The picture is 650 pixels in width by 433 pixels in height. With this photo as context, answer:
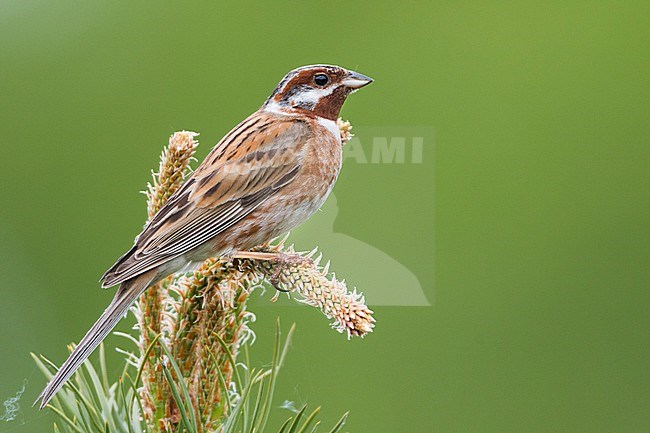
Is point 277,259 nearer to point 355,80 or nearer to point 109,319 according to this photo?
point 109,319

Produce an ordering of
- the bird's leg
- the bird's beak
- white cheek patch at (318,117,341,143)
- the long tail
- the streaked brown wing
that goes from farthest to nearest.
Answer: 1. white cheek patch at (318,117,341,143)
2. the bird's beak
3. the streaked brown wing
4. the bird's leg
5. the long tail

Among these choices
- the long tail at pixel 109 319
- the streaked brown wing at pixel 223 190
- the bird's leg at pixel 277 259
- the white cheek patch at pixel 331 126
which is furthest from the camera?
the white cheek patch at pixel 331 126

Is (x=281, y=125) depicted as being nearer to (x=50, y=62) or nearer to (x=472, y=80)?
(x=472, y=80)

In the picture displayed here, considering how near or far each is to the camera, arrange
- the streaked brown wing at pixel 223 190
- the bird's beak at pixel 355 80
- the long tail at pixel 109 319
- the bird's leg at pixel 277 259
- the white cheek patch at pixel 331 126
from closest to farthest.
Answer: the long tail at pixel 109 319
the bird's leg at pixel 277 259
the streaked brown wing at pixel 223 190
the bird's beak at pixel 355 80
the white cheek patch at pixel 331 126

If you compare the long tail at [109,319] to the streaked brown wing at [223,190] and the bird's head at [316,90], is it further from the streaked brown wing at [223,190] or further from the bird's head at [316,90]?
the bird's head at [316,90]

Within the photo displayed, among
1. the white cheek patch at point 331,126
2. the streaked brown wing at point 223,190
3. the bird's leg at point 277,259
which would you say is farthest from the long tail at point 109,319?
the white cheek patch at point 331,126

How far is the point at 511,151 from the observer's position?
3.99 metres

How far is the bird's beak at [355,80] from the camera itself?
86.9 inches

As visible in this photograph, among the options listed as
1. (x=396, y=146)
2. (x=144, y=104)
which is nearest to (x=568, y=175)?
(x=396, y=146)

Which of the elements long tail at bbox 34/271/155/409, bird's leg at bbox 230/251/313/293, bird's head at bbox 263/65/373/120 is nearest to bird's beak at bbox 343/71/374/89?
bird's head at bbox 263/65/373/120

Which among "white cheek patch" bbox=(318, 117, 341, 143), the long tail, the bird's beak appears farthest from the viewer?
"white cheek patch" bbox=(318, 117, 341, 143)

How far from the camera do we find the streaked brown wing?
6.31 feet

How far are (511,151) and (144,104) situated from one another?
4.80 ft

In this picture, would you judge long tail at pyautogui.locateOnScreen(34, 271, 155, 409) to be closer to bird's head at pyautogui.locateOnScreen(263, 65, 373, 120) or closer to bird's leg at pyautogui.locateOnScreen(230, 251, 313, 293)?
bird's leg at pyautogui.locateOnScreen(230, 251, 313, 293)
